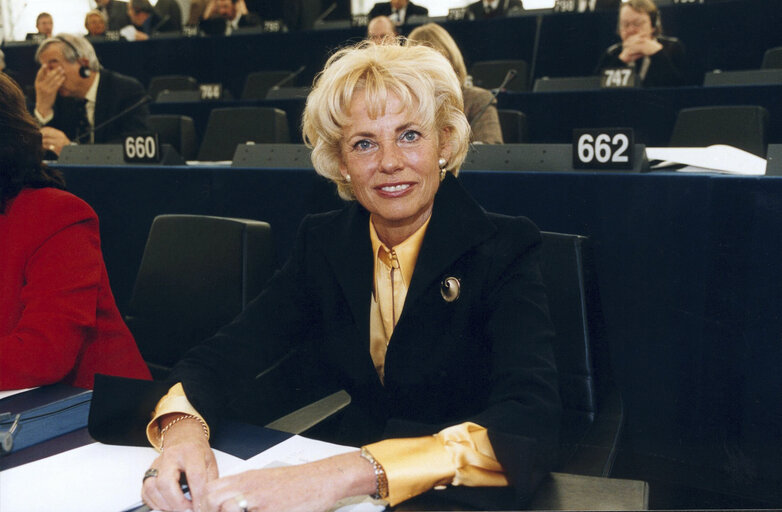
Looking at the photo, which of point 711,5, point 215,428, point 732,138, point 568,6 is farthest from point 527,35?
point 215,428

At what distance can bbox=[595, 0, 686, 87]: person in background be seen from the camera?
12.6 feet

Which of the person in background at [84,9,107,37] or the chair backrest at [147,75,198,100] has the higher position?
the person in background at [84,9,107,37]

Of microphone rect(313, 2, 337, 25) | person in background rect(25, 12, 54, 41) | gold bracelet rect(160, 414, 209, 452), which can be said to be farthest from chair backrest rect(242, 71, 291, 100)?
gold bracelet rect(160, 414, 209, 452)

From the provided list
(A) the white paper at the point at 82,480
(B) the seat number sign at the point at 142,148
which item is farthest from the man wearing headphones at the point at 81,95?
(A) the white paper at the point at 82,480

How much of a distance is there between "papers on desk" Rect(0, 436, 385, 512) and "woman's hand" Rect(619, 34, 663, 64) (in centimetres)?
365

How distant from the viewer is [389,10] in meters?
6.62

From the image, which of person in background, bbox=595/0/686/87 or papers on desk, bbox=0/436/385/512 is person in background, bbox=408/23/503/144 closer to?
person in background, bbox=595/0/686/87

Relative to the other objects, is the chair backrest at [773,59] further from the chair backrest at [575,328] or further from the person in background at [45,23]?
the person in background at [45,23]

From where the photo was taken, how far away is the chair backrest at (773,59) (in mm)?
4339

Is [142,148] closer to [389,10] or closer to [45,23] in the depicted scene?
[389,10]

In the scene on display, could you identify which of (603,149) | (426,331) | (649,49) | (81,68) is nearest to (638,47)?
(649,49)

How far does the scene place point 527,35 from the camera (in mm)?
5445

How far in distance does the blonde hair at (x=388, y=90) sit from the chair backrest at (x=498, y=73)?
4.13 metres

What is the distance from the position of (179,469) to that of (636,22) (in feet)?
12.9
